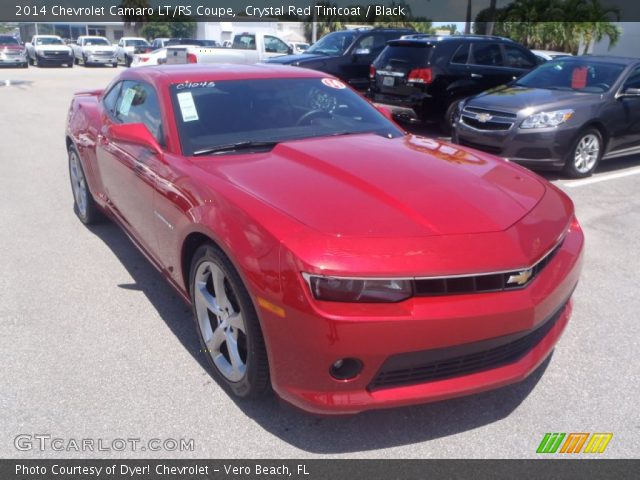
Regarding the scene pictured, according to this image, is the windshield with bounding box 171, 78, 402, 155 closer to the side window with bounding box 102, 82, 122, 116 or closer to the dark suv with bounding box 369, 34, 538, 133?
the side window with bounding box 102, 82, 122, 116

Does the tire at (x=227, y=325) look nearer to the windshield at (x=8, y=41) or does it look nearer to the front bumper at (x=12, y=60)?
Answer: the front bumper at (x=12, y=60)

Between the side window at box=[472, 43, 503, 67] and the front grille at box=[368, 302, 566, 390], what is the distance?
8709 mm

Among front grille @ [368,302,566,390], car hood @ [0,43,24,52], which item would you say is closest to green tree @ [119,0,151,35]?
car hood @ [0,43,24,52]

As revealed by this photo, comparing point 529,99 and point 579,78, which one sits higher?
point 579,78

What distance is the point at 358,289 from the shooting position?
238cm

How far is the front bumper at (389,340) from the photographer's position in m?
2.34

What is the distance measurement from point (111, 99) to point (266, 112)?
179cm

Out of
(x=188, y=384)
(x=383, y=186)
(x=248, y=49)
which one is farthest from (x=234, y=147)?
(x=248, y=49)

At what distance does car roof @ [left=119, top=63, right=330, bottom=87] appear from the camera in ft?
13.0

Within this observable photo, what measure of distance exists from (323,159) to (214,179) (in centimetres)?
62

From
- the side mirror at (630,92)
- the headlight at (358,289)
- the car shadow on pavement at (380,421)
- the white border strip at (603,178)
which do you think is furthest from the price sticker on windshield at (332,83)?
the side mirror at (630,92)

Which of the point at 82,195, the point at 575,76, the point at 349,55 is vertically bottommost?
the point at 82,195
